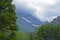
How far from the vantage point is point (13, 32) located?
875 inches

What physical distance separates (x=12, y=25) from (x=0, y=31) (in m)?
1.52

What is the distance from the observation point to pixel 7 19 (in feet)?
74.5

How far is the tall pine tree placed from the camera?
22094mm

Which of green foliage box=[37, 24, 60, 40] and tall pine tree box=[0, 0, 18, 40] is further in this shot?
green foliage box=[37, 24, 60, 40]

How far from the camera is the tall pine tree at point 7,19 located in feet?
72.5

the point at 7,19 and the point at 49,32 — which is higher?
the point at 49,32

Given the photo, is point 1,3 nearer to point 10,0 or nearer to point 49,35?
point 10,0

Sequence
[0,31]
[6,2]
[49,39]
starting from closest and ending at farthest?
[0,31] → [6,2] → [49,39]

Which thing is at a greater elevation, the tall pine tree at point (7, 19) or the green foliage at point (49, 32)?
the green foliage at point (49, 32)

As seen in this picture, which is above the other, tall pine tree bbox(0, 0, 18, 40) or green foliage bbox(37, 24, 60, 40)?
green foliage bbox(37, 24, 60, 40)

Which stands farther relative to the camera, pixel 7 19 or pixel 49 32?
pixel 49 32

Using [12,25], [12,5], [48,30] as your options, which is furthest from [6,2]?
[48,30]

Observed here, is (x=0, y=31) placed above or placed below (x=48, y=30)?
below

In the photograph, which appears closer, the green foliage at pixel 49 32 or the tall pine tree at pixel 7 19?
the tall pine tree at pixel 7 19
